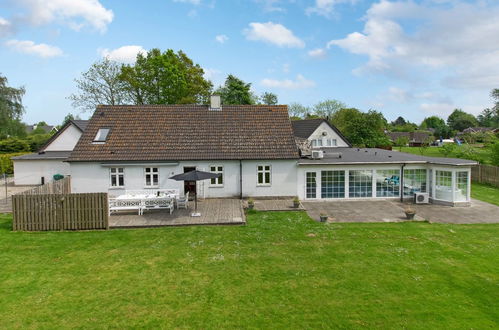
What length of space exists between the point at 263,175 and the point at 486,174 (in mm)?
21133

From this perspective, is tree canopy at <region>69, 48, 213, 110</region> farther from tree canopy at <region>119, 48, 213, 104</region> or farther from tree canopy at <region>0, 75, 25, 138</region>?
tree canopy at <region>0, 75, 25, 138</region>

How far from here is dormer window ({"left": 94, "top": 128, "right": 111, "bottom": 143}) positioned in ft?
66.7

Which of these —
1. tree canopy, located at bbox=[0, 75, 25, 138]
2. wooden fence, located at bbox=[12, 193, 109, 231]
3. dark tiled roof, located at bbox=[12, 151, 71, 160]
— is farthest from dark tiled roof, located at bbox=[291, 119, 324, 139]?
tree canopy, located at bbox=[0, 75, 25, 138]

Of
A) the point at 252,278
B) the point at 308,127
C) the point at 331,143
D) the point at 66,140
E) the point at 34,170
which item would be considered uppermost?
the point at 308,127

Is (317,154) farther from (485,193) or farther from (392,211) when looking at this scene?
(485,193)

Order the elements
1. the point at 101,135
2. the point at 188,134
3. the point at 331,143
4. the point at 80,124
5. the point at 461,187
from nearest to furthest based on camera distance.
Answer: the point at 461,187 → the point at 101,135 → the point at 188,134 → the point at 80,124 → the point at 331,143

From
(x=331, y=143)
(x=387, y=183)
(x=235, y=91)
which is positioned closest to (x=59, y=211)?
(x=387, y=183)

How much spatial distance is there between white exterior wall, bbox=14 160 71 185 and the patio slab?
73.2 feet

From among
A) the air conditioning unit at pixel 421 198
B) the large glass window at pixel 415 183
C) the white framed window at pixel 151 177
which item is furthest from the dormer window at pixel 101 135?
the air conditioning unit at pixel 421 198

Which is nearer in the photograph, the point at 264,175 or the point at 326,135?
the point at 264,175

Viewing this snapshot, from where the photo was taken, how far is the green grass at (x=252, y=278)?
728 centimetres

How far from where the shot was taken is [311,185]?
66.1 feet

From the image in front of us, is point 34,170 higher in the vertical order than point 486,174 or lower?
higher

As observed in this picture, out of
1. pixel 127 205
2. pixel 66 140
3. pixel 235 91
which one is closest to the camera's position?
pixel 127 205
